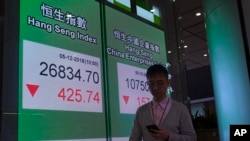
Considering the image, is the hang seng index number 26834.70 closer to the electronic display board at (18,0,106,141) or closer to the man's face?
the electronic display board at (18,0,106,141)

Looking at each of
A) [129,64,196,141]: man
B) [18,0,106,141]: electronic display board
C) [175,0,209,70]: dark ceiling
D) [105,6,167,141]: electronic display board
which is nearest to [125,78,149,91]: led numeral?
[105,6,167,141]: electronic display board

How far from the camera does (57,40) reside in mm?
2105

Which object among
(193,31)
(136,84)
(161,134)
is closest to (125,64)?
(136,84)

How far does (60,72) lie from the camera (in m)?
2.07

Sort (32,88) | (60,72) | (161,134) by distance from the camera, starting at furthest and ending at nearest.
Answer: (60,72), (32,88), (161,134)

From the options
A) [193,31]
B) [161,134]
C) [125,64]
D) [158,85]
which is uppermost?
[193,31]

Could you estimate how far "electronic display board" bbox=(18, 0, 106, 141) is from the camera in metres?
1.86

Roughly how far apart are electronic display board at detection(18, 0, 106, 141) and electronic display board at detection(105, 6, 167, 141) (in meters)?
0.13

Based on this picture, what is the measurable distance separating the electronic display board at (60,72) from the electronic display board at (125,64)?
0.42ft

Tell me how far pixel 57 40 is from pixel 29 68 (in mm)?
320

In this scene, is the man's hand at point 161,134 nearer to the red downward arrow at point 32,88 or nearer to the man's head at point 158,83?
the man's head at point 158,83

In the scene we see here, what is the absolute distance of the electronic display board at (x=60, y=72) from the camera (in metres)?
1.86

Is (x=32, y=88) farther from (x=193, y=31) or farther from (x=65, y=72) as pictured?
(x=193, y=31)

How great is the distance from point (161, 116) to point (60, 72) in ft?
2.58
